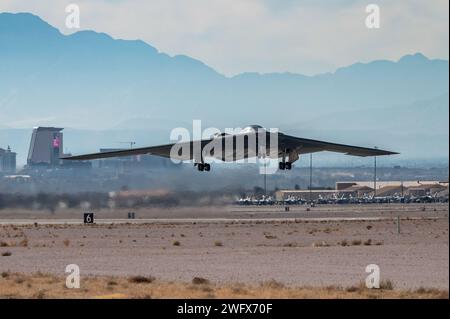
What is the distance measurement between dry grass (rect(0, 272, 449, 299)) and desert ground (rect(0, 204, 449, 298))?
3cm

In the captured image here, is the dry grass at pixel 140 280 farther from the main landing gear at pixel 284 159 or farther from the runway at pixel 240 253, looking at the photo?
the main landing gear at pixel 284 159

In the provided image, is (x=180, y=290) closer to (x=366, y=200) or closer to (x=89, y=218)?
(x=89, y=218)

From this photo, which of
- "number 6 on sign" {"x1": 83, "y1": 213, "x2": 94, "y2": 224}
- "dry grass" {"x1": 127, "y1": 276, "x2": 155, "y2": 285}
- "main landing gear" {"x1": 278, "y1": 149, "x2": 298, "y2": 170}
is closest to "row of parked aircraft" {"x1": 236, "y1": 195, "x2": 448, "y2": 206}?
"number 6 on sign" {"x1": 83, "y1": 213, "x2": 94, "y2": 224}

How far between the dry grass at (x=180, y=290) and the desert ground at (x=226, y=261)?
0.03 meters

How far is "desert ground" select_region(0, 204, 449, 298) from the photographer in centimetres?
2503

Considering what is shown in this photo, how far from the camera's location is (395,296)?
75.3 ft

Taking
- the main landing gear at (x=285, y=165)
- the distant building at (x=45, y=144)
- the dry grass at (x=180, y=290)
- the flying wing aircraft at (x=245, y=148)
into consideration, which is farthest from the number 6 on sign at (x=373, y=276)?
the distant building at (x=45, y=144)

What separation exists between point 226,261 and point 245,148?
16912mm

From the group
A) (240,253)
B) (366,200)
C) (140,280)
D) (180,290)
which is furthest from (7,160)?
(180,290)

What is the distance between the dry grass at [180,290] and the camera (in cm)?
2331

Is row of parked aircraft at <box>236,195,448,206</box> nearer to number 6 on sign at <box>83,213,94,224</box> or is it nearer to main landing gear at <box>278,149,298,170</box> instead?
number 6 on sign at <box>83,213,94,224</box>
